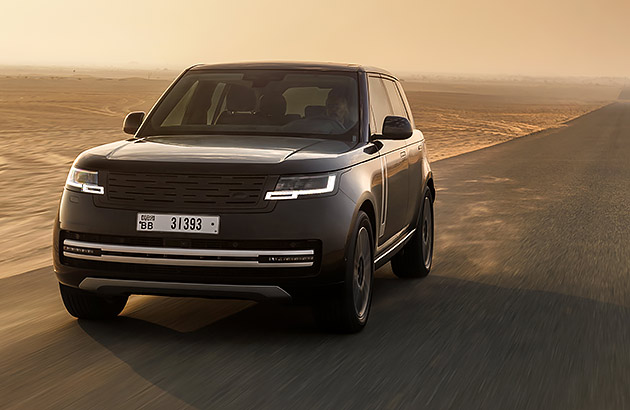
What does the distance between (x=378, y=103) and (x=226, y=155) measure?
6.62 feet

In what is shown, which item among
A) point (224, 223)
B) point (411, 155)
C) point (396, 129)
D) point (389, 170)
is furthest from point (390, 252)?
point (224, 223)

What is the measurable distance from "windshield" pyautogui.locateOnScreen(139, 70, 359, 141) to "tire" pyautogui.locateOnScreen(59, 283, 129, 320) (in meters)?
1.27

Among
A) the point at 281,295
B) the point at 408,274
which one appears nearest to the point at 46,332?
A: the point at 281,295

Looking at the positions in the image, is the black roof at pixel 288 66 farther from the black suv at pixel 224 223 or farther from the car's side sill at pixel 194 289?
the car's side sill at pixel 194 289

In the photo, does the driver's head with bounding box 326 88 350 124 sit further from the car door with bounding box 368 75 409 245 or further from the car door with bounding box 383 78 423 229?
the car door with bounding box 383 78 423 229

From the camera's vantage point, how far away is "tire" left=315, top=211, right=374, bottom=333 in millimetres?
5914

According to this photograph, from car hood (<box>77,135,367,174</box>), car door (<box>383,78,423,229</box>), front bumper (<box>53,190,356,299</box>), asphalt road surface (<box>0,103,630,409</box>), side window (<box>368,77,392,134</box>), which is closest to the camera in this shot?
asphalt road surface (<box>0,103,630,409</box>)

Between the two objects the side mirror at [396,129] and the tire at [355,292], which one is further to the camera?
the side mirror at [396,129]

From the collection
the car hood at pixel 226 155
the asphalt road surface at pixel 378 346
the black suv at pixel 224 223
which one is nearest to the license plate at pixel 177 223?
the black suv at pixel 224 223

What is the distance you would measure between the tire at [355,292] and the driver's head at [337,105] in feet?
3.32

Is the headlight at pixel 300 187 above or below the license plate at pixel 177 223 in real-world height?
above

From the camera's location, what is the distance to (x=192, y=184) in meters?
5.64

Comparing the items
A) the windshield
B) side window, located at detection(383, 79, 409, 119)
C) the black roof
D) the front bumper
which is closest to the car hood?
the front bumper

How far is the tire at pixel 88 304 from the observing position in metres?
6.21
